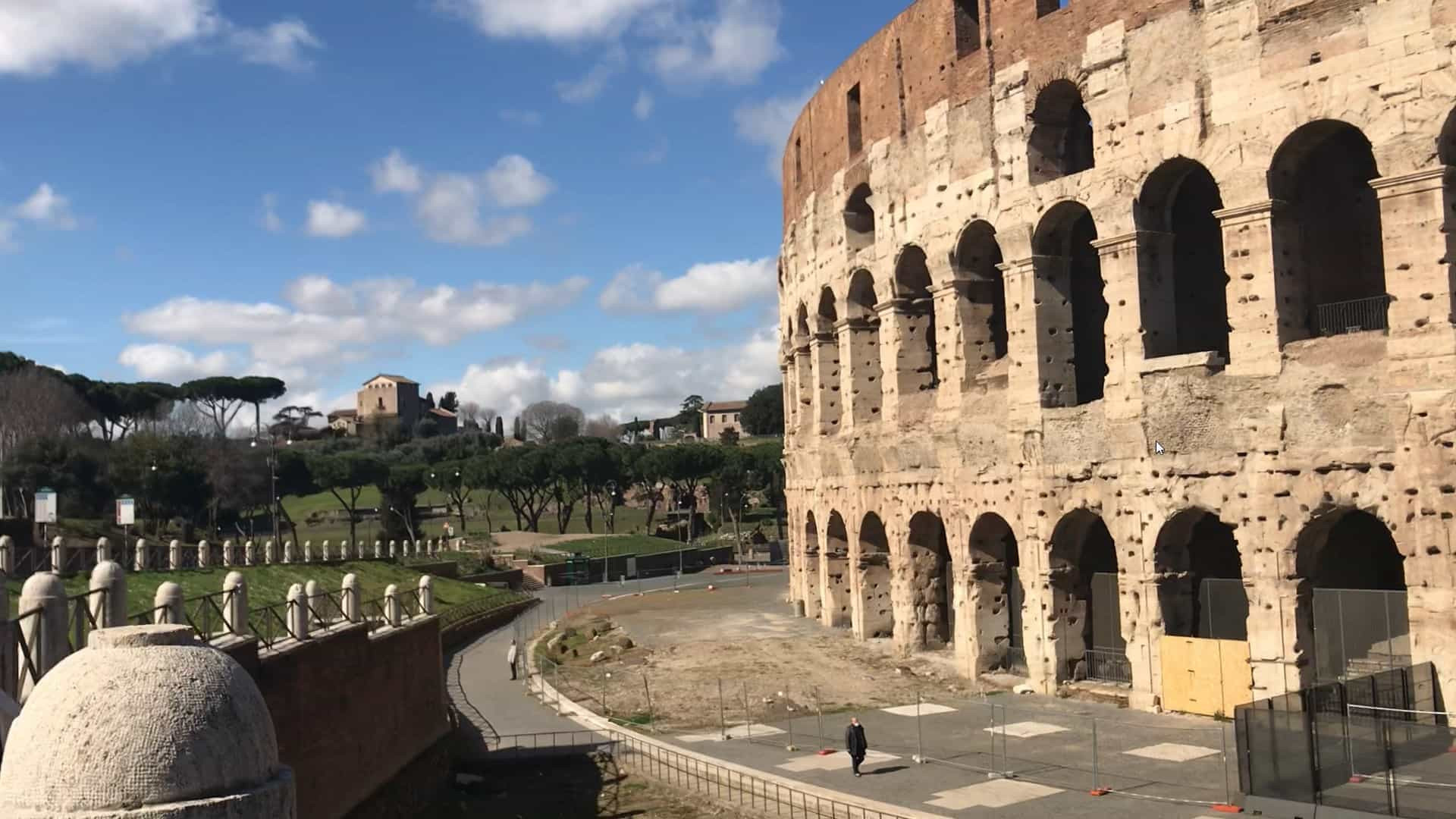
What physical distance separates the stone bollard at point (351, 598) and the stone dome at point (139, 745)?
13.3 metres

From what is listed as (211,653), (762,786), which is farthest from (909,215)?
(211,653)

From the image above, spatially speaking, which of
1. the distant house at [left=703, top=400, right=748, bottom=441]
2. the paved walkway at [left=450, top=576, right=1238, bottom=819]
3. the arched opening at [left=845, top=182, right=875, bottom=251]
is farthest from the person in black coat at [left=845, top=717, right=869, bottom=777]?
the distant house at [left=703, top=400, right=748, bottom=441]

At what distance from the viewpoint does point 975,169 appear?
2605cm

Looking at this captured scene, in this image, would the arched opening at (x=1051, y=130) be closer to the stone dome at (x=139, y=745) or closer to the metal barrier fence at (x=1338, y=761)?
the metal barrier fence at (x=1338, y=761)

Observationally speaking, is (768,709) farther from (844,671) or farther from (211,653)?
(211,653)

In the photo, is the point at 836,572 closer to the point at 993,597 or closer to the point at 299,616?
the point at 993,597

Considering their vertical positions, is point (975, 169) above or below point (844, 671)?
above

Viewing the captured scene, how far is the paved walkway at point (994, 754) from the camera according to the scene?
53.8 feet

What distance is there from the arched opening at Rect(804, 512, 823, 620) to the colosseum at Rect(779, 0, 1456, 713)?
19.4 feet

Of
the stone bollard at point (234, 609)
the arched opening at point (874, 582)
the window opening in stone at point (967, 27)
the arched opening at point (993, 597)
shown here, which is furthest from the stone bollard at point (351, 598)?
the window opening in stone at point (967, 27)

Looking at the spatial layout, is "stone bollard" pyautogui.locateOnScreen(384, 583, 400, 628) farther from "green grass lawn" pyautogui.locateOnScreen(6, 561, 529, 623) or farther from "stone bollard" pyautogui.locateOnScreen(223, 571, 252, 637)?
"stone bollard" pyautogui.locateOnScreen(223, 571, 252, 637)

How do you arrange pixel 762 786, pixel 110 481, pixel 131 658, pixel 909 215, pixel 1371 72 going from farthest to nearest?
1. pixel 110 481
2. pixel 909 215
3. pixel 1371 72
4. pixel 762 786
5. pixel 131 658

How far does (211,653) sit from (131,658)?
34 centimetres

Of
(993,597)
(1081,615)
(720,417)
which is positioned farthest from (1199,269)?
(720,417)
